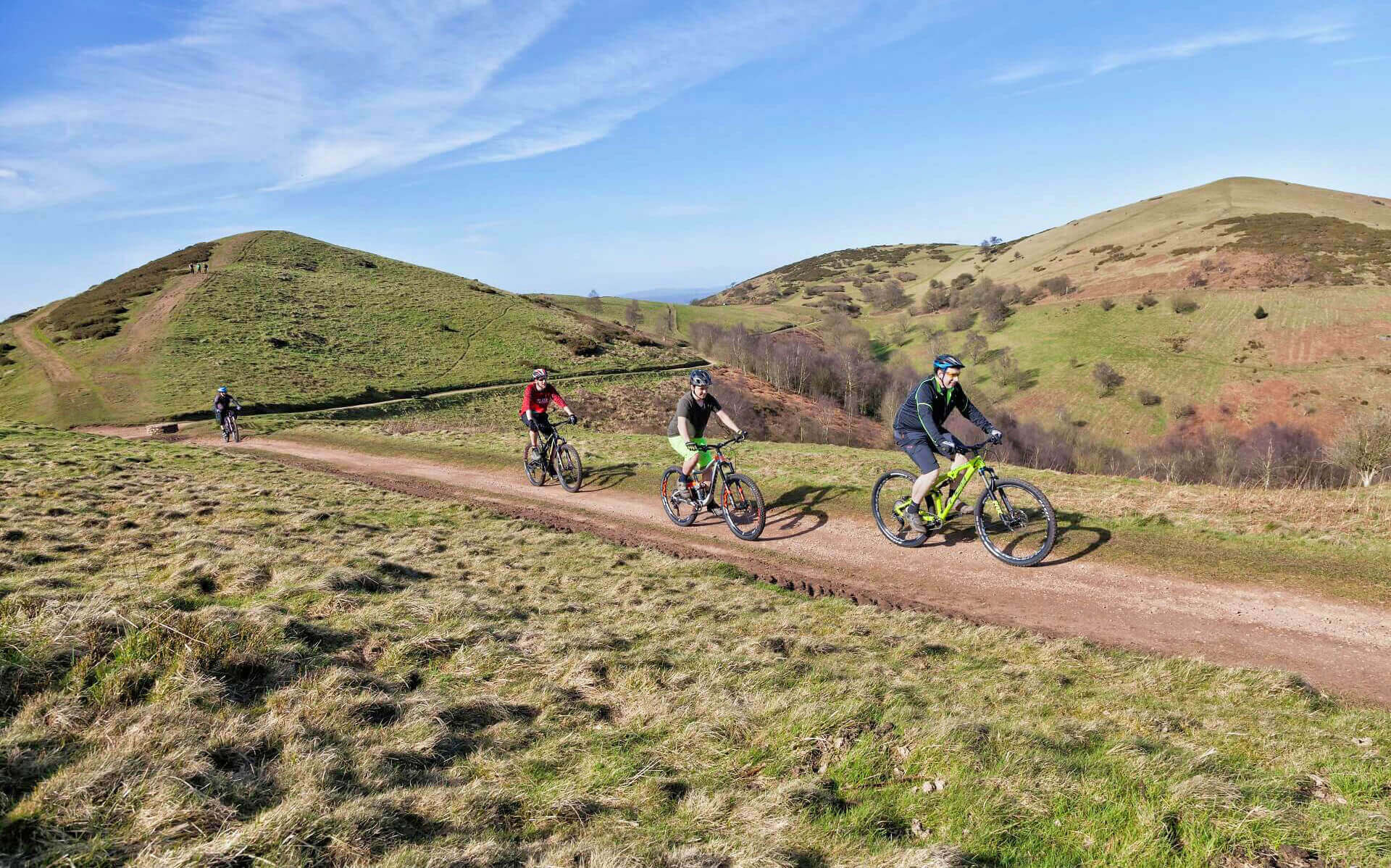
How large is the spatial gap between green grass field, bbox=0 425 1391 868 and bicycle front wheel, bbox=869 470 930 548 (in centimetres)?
318

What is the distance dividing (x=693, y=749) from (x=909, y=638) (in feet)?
12.3

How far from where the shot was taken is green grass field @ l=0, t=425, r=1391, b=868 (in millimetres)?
3650

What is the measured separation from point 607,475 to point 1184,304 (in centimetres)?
10709

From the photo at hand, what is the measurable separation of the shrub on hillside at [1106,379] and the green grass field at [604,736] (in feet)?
285

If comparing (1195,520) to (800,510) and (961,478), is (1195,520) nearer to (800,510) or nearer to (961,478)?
(961,478)

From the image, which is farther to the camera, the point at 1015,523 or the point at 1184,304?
the point at 1184,304

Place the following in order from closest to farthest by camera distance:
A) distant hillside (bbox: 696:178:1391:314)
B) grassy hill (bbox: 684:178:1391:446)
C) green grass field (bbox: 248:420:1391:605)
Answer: green grass field (bbox: 248:420:1391:605)
grassy hill (bbox: 684:178:1391:446)
distant hillside (bbox: 696:178:1391:314)

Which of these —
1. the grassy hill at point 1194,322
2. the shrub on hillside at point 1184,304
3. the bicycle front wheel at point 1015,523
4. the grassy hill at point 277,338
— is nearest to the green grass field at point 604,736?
A: the bicycle front wheel at point 1015,523

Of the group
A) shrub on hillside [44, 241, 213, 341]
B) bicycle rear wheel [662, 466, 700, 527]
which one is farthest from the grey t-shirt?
shrub on hillside [44, 241, 213, 341]

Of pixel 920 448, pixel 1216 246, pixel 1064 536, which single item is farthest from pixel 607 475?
pixel 1216 246

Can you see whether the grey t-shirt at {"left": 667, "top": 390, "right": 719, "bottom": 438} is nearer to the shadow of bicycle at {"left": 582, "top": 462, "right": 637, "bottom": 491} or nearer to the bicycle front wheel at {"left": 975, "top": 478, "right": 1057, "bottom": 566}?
the shadow of bicycle at {"left": 582, "top": 462, "right": 637, "bottom": 491}

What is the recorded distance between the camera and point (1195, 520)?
11414 millimetres

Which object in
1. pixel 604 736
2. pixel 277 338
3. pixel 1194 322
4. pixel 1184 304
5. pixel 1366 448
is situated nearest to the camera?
pixel 604 736

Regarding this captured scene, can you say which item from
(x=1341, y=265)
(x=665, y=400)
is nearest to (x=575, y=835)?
(x=665, y=400)
